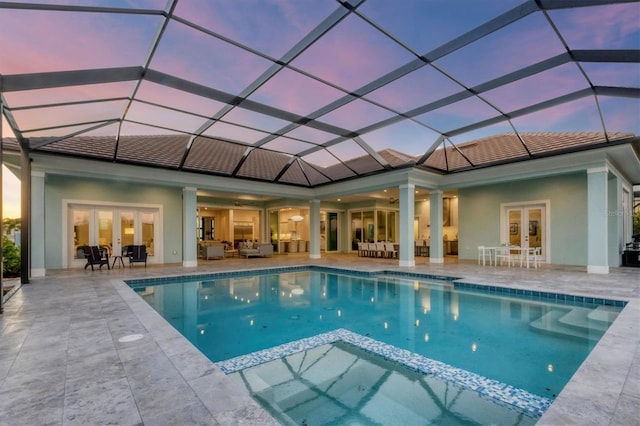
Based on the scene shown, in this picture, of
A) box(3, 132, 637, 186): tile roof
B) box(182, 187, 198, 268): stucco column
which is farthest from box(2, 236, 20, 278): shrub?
box(182, 187, 198, 268): stucco column

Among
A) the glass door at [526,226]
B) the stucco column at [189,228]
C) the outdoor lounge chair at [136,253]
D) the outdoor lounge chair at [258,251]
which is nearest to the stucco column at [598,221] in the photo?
the glass door at [526,226]

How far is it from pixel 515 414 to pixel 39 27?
5942 mm

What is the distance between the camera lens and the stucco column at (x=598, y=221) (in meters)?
7.85

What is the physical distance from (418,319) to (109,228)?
416 inches

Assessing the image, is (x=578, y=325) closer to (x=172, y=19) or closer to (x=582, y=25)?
(x=582, y=25)

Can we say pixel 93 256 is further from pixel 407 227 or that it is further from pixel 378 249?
pixel 378 249

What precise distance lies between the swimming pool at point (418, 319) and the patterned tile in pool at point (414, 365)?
0.14 metres

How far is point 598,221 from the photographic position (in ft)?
25.8

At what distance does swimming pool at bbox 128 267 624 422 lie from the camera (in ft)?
11.3

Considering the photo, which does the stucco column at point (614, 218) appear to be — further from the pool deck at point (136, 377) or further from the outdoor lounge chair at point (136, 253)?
the outdoor lounge chair at point (136, 253)

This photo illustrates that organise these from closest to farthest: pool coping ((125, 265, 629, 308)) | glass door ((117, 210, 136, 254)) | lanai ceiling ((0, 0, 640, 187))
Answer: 1. lanai ceiling ((0, 0, 640, 187))
2. pool coping ((125, 265, 629, 308))
3. glass door ((117, 210, 136, 254))

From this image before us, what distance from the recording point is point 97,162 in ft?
29.6

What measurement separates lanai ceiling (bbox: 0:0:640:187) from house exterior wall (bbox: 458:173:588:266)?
233 centimetres

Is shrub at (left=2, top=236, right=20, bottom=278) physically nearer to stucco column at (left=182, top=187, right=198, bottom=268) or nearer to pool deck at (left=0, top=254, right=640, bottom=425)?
stucco column at (left=182, top=187, right=198, bottom=268)
